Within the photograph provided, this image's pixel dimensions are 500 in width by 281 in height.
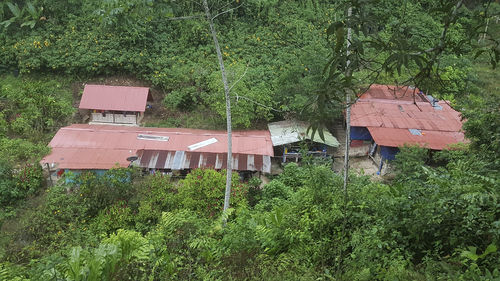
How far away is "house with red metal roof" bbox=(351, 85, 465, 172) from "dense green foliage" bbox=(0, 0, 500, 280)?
878mm

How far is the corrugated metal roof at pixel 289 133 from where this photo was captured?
13.6 metres

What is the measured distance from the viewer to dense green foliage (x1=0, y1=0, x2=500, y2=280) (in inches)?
131

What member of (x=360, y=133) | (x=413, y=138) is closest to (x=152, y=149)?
(x=360, y=133)

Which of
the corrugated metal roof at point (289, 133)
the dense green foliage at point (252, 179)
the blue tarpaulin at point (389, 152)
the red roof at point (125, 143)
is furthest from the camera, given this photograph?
the corrugated metal roof at point (289, 133)

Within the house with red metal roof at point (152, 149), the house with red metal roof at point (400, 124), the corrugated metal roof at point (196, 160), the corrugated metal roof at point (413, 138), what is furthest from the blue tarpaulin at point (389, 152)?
the corrugated metal roof at point (196, 160)

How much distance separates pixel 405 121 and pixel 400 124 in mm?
398

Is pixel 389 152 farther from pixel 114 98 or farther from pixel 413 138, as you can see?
pixel 114 98

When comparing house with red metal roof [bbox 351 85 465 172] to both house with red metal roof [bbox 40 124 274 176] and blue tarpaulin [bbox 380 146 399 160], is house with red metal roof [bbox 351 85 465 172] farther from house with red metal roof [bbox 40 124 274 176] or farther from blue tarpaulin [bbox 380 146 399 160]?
house with red metal roof [bbox 40 124 274 176]

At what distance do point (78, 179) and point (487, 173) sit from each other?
10.1 meters

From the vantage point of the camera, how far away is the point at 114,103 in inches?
603

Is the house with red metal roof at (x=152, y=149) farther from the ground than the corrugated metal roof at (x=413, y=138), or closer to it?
closer to it

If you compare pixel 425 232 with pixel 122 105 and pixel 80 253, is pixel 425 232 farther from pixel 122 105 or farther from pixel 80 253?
pixel 122 105

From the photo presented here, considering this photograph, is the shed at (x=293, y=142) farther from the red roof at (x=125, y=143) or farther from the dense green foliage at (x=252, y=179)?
the dense green foliage at (x=252, y=179)

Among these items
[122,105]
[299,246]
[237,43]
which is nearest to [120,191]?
[122,105]
